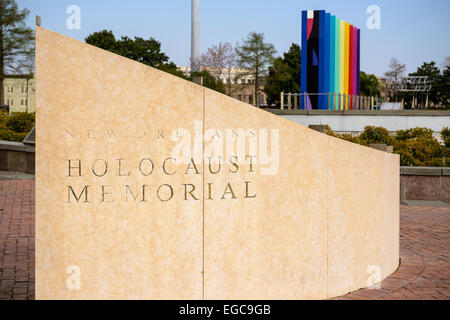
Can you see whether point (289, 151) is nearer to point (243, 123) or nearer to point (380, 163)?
point (243, 123)

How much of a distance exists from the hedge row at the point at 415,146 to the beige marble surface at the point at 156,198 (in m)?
9.38

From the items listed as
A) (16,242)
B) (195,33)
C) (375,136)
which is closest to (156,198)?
(16,242)

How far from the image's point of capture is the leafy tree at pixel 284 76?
6962 centimetres

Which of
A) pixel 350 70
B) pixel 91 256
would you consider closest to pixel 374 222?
pixel 91 256

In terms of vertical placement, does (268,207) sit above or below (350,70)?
below

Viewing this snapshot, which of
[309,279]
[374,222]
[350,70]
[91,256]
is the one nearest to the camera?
[91,256]

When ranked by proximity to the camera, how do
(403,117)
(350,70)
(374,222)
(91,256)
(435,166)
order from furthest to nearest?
(350,70)
(403,117)
(435,166)
(374,222)
(91,256)

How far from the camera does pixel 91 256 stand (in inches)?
185

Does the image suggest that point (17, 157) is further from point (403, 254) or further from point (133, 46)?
point (133, 46)

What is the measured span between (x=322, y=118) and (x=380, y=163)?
1848 centimetres

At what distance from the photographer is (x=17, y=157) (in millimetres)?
16375

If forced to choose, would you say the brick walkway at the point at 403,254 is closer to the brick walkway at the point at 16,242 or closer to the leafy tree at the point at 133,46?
the brick walkway at the point at 16,242

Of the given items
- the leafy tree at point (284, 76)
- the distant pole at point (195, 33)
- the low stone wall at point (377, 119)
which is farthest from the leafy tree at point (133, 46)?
the low stone wall at point (377, 119)
